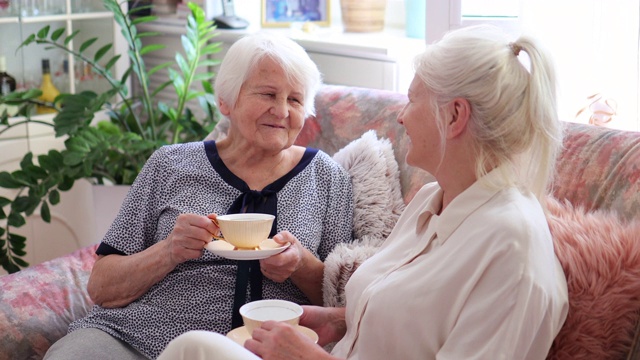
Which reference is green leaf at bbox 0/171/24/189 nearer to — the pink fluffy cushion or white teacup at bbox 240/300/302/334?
white teacup at bbox 240/300/302/334

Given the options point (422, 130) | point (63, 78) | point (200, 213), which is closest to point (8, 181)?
point (63, 78)

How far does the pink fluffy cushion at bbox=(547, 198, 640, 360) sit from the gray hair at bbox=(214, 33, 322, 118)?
90 centimetres

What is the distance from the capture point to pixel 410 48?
2.81 m

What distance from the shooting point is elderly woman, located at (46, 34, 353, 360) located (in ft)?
6.15

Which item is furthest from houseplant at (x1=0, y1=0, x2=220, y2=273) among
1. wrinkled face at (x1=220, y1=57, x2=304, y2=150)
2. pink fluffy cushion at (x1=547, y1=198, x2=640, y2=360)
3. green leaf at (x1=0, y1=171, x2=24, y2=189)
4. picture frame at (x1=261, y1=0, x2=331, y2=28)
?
pink fluffy cushion at (x1=547, y1=198, x2=640, y2=360)

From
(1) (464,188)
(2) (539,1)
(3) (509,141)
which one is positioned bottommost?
(1) (464,188)

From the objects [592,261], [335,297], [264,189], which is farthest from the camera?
[264,189]

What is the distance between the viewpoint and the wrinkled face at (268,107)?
2027 mm

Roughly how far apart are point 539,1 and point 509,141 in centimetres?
104

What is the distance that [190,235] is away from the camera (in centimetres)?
178

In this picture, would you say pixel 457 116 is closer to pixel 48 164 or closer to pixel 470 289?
pixel 470 289

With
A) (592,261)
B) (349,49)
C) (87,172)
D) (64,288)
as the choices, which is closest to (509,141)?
(592,261)

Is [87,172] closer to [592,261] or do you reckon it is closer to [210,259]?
[210,259]

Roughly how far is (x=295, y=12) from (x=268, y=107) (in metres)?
1.50
